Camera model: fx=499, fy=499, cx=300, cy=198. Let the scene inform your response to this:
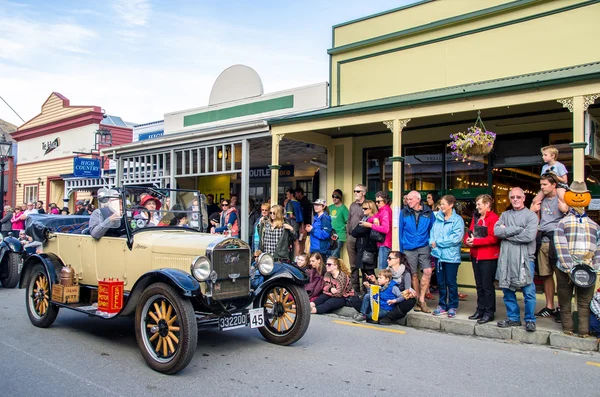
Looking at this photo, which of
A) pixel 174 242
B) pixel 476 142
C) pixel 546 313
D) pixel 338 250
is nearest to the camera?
pixel 174 242

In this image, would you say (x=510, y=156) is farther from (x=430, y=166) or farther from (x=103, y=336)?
(x=103, y=336)

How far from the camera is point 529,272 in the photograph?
266 inches

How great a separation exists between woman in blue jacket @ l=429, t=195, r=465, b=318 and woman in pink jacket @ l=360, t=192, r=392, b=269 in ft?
3.27

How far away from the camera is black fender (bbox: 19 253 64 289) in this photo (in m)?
6.83

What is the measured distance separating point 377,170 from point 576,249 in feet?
19.4

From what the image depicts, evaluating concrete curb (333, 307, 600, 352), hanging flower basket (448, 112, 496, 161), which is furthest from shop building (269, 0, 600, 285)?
concrete curb (333, 307, 600, 352)

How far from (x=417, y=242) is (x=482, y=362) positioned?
278 centimetres

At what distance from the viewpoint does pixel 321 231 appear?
1003 cm

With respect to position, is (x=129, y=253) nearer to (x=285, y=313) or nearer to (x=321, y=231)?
(x=285, y=313)

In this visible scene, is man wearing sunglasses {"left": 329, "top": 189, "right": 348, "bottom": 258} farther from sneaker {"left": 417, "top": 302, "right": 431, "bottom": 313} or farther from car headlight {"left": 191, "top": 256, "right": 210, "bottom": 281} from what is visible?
car headlight {"left": 191, "top": 256, "right": 210, "bottom": 281}

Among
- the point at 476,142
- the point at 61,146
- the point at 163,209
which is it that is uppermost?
the point at 61,146

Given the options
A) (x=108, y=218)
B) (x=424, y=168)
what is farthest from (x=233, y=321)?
(x=424, y=168)

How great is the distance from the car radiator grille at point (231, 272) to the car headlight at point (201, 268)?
5.0 inches

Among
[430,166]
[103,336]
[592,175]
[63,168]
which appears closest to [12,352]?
[103,336]
